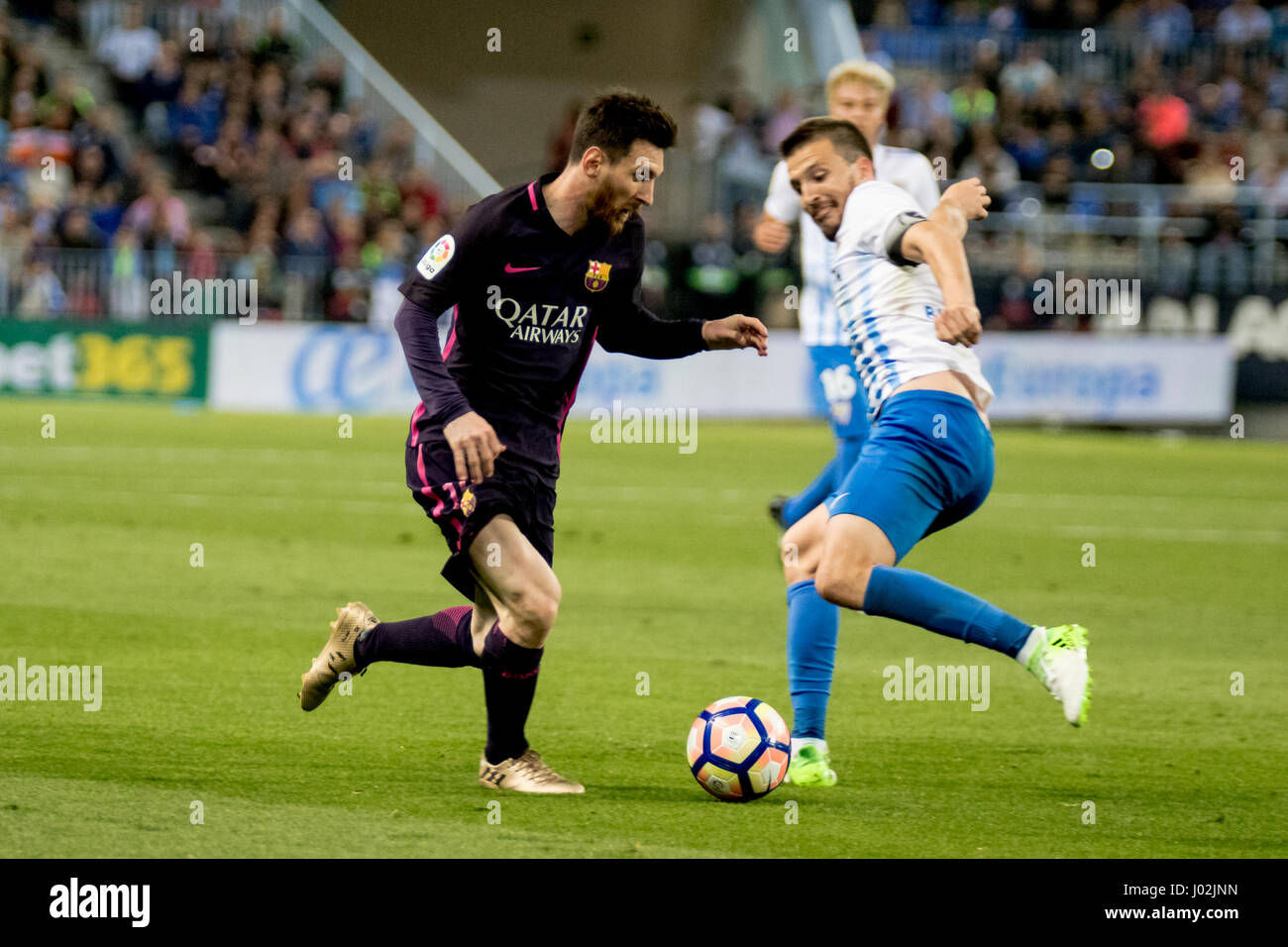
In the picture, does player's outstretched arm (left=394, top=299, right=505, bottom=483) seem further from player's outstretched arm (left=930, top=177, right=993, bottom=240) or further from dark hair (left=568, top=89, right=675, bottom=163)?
player's outstretched arm (left=930, top=177, right=993, bottom=240)

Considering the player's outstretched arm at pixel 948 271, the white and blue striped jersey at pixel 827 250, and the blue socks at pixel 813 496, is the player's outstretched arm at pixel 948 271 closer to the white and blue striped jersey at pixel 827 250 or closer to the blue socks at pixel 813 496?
the blue socks at pixel 813 496

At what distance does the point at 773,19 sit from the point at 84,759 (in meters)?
25.6

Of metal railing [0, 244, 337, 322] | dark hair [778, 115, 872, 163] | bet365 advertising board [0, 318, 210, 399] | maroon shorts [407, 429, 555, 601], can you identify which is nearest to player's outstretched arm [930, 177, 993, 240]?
dark hair [778, 115, 872, 163]

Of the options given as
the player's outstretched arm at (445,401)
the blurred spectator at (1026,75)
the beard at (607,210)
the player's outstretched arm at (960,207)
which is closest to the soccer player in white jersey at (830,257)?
the player's outstretched arm at (960,207)

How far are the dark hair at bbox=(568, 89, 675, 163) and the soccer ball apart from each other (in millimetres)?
1734

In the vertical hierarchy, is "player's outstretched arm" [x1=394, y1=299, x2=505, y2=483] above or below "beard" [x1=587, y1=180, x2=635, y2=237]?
below

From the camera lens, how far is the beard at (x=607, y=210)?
5.45 m

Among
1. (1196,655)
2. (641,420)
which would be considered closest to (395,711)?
(1196,655)

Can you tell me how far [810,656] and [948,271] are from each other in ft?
4.64

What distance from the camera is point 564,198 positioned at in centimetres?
552

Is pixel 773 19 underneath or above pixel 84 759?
above

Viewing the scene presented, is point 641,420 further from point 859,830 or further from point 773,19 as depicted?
point 859,830

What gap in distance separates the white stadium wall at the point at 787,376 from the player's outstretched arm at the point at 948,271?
1708 cm

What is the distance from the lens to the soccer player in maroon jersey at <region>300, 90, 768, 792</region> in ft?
17.5
